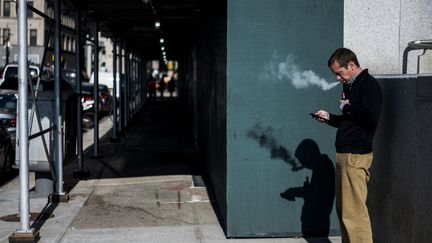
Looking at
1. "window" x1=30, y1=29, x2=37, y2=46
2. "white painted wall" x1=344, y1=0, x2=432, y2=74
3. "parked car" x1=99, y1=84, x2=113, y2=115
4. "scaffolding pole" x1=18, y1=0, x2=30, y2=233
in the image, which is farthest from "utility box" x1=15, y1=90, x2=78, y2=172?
"window" x1=30, y1=29, x2=37, y2=46

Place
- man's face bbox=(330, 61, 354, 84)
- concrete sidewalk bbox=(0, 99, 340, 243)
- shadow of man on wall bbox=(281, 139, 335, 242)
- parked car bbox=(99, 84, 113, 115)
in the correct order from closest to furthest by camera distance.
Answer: man's face bbox=(330, 61, 354, 84), shadow of man on wall bbox=(281, 139, 335, 242), concrete sidewalk bbox=(0, 99, 340, 243), parked car bbox=(99, 84, 113, 115)

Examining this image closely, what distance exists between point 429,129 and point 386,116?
103 cm

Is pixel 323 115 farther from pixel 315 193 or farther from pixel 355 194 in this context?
pixel 315 193

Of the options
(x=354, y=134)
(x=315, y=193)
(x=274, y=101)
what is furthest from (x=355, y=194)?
(x=274, y=101)

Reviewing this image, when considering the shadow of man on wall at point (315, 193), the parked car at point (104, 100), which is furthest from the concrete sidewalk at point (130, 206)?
the parked car at point (104, 100)

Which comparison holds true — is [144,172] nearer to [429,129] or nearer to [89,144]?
[89,144]

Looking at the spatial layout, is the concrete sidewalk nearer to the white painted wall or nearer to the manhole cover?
the manhole cover

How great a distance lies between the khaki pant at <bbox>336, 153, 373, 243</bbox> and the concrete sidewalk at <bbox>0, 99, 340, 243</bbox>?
154cm

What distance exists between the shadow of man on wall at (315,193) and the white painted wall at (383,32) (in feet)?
3.48

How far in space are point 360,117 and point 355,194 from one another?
64 centimetres

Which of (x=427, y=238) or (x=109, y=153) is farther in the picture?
(x=109, y=153)

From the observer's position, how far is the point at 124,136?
1948 centimetres

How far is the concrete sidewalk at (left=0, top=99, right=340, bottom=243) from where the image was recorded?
7246mm

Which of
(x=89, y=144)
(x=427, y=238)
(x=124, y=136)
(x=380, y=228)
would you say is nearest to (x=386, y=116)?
(x=380, y=228)
